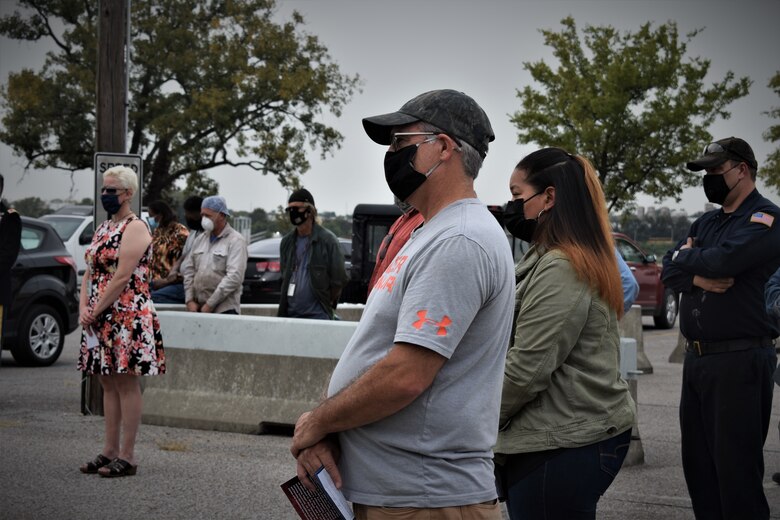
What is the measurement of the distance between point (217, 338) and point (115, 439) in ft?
5.99

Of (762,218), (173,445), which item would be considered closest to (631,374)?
(762,218)

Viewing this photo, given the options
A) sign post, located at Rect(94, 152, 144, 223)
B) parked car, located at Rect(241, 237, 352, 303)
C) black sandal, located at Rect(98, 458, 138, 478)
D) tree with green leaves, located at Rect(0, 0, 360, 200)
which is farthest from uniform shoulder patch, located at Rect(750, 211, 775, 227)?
tree with green leaves, located at Rect(0, 0, 360, 200)

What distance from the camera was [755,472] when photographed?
4.63 meters

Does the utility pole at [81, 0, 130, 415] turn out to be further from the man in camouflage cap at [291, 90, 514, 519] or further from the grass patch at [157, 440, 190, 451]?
the man in camouflage cap at [291, 90, 514, 519]

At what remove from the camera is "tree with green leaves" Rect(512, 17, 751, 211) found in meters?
Result: 32.1

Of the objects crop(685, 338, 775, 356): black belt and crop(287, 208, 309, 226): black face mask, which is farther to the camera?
crop(287, 208, 309, 226): black face mask

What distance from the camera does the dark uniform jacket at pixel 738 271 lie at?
15.7ft

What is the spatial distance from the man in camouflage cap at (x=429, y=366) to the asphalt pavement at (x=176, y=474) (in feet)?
11.3

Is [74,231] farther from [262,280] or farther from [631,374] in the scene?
[631,374]

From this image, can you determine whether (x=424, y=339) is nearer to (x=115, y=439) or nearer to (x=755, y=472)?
(x=755, y=472)

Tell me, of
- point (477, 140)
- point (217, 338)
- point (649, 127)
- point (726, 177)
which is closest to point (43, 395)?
point (217, 338)

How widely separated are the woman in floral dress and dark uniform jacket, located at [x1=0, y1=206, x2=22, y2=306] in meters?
0.72

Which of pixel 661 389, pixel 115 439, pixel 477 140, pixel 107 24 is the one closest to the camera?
pixel 477 140

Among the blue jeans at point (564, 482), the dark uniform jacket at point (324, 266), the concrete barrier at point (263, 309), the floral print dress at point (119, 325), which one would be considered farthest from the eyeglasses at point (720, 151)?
the concrete barrier at point (263, 309)
